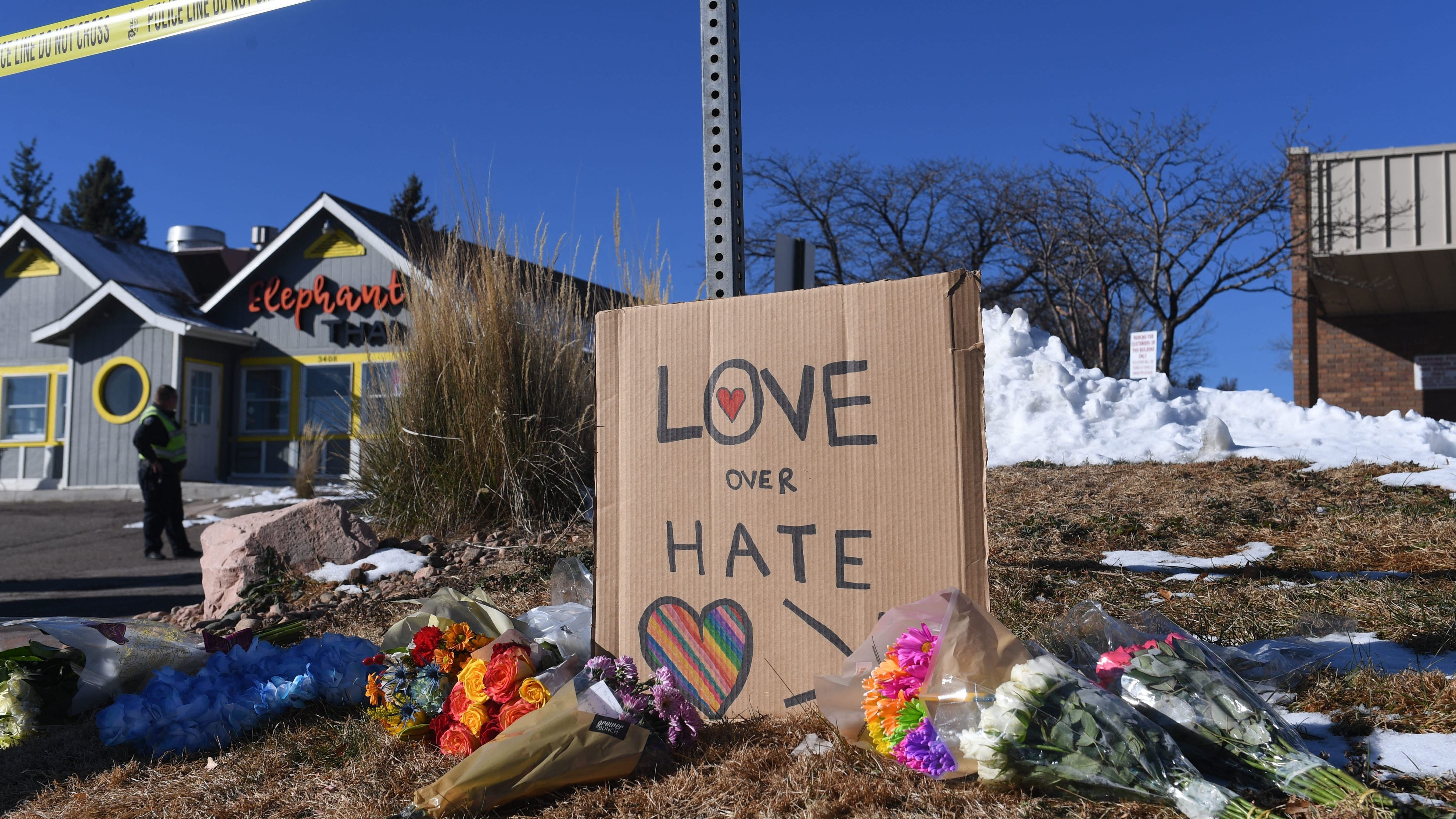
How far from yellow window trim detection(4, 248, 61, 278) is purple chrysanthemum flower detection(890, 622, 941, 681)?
20661 mm

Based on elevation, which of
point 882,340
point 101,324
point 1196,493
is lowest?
point 1196,493

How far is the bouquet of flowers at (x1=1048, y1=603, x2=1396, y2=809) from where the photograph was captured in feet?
4.94

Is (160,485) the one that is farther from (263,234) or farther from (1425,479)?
(263,234)

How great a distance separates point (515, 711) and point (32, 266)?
20654 mm

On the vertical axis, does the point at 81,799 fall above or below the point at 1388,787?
below

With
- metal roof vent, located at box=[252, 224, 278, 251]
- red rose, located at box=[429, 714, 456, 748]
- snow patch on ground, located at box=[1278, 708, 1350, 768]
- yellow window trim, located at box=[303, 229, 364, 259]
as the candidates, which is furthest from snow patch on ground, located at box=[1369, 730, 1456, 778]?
metal roof vent, located at box=[252, 224, 278, 251]

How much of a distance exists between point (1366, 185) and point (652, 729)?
16.6 m

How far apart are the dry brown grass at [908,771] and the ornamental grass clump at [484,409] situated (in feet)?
2.07

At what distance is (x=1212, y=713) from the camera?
168 cm

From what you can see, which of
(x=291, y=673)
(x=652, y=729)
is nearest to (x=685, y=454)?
(x=652, y=729)

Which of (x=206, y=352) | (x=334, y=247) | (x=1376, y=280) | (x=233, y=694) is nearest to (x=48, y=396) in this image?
(x=206, y=352)

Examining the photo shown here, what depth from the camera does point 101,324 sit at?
16.0 m

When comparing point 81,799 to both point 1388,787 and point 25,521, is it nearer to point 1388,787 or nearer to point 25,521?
point 1388,787

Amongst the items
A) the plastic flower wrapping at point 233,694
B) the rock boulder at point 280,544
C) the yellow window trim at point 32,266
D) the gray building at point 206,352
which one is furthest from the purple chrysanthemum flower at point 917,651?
the yellow window trim at point 32,266
